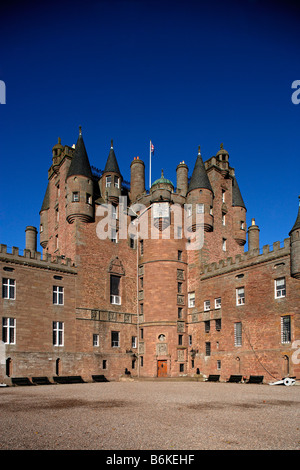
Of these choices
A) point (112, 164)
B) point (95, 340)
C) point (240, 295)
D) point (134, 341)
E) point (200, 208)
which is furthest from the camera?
point (112, 164)

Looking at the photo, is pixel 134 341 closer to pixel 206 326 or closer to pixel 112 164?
pixel 206 326

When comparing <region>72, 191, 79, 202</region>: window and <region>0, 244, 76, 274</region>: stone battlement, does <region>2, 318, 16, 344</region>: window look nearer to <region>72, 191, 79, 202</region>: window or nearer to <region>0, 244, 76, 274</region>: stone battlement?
<region>0, 244, 76, 274</region>: stone battlement

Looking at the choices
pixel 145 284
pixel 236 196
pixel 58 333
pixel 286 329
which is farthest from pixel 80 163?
pixel 286 329

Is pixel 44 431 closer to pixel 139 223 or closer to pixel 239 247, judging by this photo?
pixel 139 223

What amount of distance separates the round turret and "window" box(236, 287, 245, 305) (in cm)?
675

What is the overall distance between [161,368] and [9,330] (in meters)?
16.8

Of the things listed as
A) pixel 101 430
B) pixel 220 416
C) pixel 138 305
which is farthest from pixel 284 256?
pixel 101 430

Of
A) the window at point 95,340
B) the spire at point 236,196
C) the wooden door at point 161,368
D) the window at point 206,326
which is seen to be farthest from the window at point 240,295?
the spire at point 236,196

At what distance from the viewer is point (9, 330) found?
116 feet

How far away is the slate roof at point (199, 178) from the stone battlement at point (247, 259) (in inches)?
379

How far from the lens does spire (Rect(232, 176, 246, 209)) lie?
52.5m

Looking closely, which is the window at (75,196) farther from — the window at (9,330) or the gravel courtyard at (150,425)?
the gravel courtyard at (150,425)

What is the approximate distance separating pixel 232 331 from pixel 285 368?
274 inches

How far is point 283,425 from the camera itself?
13.3 meters
